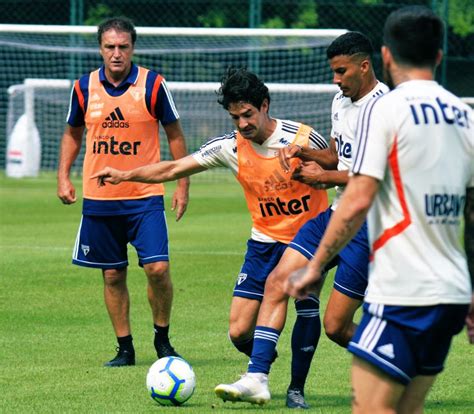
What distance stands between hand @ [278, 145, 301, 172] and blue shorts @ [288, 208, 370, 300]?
51 centimetres

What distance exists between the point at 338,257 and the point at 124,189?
2233 millimetres

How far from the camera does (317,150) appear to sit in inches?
304

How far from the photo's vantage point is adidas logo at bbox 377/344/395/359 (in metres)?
4.74

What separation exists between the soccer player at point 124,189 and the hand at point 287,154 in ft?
7.31

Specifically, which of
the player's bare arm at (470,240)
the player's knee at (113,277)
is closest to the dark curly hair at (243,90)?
the player's knee at (113,277)

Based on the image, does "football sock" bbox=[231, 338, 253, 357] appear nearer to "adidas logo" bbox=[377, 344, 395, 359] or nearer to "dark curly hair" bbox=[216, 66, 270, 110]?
"dark curly hair" bbox=[216, 66, 270, 110]

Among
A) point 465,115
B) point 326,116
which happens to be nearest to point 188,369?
point 465,115

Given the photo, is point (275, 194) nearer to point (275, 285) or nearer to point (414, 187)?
point (275, 285)

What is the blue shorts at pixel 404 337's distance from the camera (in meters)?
4.75

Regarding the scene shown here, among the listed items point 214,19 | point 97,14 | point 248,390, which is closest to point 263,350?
point 248,390

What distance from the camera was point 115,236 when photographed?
933 cm

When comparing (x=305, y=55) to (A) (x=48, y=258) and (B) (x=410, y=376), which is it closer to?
(A) (x=48, y=258)

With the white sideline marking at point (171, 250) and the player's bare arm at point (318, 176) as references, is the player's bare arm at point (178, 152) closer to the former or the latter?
the player's bare arm at point (318, 176)

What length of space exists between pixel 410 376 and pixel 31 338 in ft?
19.4
